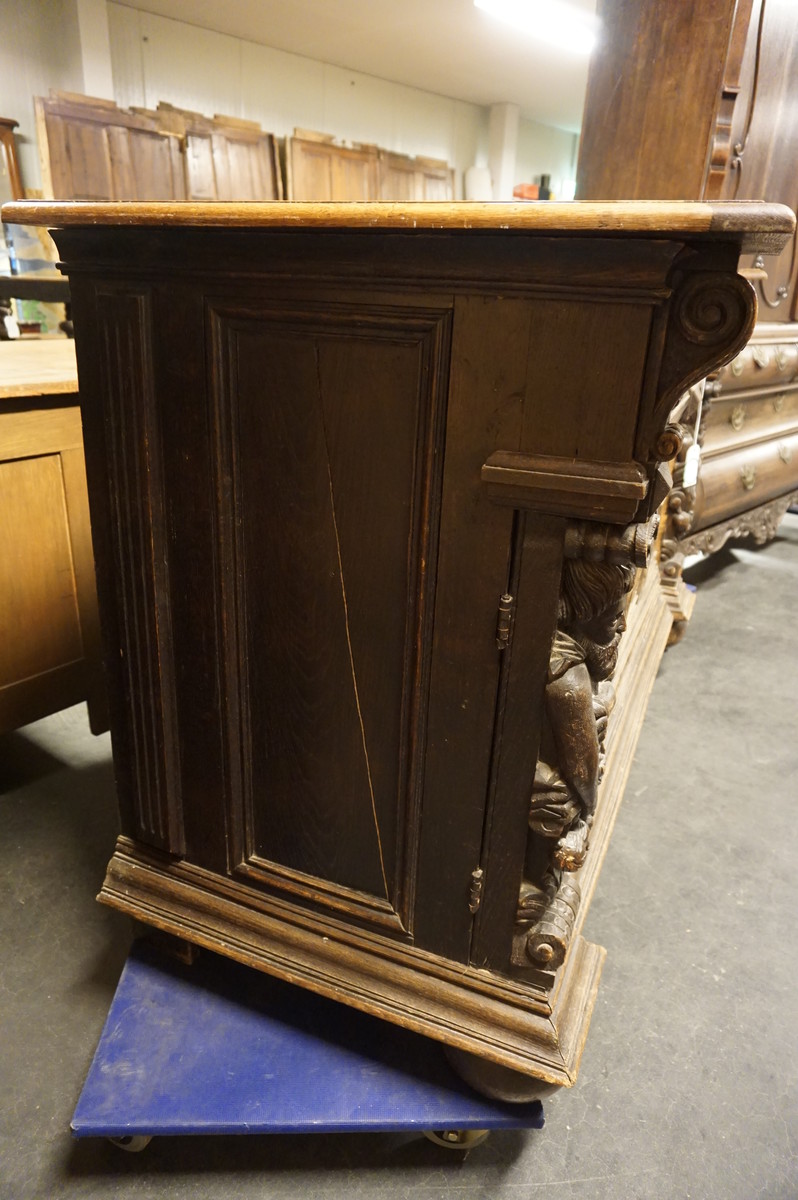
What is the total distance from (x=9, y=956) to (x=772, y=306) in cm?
311

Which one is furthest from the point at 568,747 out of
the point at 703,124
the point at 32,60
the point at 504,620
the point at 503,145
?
the point at 503,145

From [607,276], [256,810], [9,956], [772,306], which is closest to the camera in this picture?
[607,276]

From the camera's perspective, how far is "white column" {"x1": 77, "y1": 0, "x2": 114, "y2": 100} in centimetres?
558

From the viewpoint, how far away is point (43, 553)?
1780 millimetres

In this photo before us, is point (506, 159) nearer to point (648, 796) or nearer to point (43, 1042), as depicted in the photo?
point (648, 796)

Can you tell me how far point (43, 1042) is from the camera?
1255 millimetres

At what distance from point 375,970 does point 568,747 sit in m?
0.44

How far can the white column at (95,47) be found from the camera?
558 cm

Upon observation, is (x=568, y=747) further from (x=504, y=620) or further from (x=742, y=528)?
(x=742, y=528)

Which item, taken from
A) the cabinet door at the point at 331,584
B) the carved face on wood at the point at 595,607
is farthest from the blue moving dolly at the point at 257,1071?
the carved face on wood at the point at 595,607

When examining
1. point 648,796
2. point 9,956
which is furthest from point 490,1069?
point 648,796

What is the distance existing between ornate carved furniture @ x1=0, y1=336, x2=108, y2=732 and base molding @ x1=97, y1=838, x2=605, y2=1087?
74 centimetres

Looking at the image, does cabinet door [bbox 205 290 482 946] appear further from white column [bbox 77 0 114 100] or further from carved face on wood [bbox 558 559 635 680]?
white column [bbox 77 0 114 100]

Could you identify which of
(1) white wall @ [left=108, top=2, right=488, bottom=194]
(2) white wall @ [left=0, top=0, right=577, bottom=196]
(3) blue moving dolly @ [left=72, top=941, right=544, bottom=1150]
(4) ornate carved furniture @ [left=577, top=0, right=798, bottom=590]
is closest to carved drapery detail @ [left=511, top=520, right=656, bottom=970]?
(3) blue moving dolly @ [left=72, top=941, right=544, bottom=1150]
